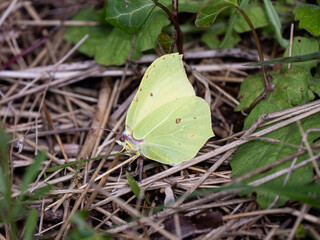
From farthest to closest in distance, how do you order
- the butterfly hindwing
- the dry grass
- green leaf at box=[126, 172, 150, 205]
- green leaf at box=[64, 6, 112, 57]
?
green leaf at box=[64, 6, 112, 57] < the butterfly hindwing < green leaf at box=[126, 172, 150, 205] < the dry grass

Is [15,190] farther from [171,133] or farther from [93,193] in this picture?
[171,133]

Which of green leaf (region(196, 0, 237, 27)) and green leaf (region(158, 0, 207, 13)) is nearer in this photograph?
green leaf (region(196, 0, 237, 27))

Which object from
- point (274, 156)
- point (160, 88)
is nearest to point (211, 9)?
point (160, 88)

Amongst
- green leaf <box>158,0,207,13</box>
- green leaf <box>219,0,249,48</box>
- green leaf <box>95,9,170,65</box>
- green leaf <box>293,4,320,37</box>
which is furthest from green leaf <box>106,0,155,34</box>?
green leaf <box>293,4,320,37</box>

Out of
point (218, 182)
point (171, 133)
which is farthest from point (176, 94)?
point (218, 182)

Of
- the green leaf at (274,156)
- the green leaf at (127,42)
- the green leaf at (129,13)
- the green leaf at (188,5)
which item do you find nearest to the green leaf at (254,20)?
the green leaf at (188,5)

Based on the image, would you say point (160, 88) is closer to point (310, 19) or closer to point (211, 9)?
point (211, 9)

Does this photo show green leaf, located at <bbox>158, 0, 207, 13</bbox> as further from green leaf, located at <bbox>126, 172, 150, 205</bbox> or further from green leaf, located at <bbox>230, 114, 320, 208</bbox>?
green leaf, located at <bbox>126, 172, 150, 205</bbox>
